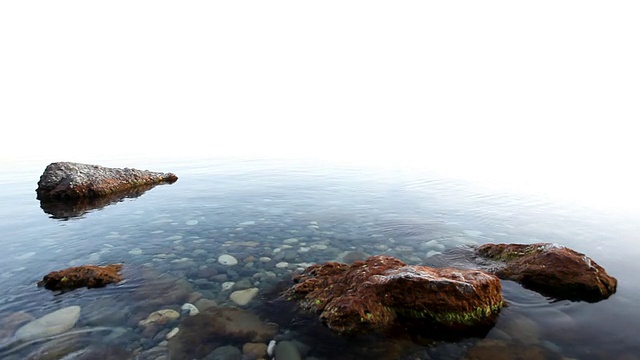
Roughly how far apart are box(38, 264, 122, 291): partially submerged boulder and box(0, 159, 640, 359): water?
0.18 meters

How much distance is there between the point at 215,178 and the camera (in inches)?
721

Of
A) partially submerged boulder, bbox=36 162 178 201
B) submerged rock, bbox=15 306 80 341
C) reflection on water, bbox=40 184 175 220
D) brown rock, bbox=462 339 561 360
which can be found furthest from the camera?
partially submerged boulder, bbox=36 162 178 201

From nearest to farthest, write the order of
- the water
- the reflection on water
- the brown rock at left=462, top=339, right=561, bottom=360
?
1. the brown rock at left=462, top=339, right=561, bottom=360
2. the water
3. the reflection on water

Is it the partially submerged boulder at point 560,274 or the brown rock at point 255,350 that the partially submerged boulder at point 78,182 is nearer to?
the brown rock at point 255,350

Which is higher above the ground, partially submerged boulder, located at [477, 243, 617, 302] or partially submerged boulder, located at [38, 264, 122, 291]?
partially submerged boulder, located at [38, 264, 122, 291]

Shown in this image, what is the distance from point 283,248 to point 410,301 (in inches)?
146

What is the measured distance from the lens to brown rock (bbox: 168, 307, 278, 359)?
3.82 meters

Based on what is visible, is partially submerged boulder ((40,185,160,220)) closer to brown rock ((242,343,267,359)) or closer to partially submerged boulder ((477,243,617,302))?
brown rock ((242,343,267,359))

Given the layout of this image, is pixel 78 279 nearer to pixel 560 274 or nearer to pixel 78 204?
pixel 78 204

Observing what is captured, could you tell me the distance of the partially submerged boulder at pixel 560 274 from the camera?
5086mm

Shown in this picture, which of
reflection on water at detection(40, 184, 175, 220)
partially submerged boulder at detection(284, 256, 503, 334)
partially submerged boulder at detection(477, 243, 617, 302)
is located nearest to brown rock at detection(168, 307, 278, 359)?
partially submerged boulder at detection(284, 256, 503, 334)

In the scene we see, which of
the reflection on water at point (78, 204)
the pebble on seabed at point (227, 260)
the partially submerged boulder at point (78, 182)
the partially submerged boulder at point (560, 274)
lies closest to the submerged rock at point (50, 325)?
the pebble on seabed at point (227, 260)

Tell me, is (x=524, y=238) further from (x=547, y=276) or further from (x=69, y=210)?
(x=69, y=210)

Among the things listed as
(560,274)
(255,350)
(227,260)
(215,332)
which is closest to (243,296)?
(215,332)
